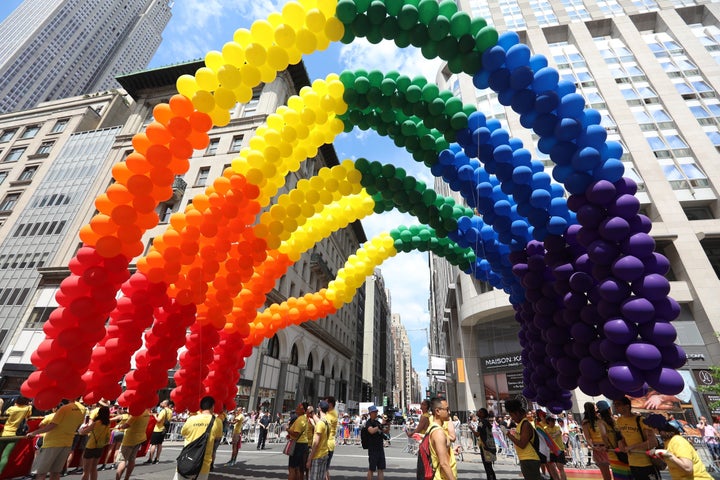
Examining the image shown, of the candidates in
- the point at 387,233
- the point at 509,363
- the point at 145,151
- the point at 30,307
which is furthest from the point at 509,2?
the point at 30,307

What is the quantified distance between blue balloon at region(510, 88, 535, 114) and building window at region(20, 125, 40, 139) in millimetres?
48844

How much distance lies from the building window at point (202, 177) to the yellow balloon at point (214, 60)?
21342 mm

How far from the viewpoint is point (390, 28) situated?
546 cm

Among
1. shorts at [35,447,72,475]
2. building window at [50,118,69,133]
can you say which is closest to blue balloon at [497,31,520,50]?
shorts at [35,447,72,475]

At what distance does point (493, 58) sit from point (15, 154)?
48554mm

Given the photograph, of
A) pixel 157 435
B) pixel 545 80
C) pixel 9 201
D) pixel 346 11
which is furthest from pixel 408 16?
pixel 9 201

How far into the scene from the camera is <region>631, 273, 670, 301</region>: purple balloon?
4.19 metres

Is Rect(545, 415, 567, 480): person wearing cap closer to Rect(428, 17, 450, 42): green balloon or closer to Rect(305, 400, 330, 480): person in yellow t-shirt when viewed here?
Rect(305, 400, 330, 480): person in yellow t-shirt

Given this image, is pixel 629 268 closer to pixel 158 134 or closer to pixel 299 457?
pixel 299 457

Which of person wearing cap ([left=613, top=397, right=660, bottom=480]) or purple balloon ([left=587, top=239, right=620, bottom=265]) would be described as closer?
purple balloon ([left=587, top=239, right=620, bottom=265])

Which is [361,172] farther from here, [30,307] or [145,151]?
[30,307]

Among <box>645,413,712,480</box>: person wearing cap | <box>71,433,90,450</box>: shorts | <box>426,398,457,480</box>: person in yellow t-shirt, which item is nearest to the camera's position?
<box>426,398,457,480</box>: person in yellow t-shirt

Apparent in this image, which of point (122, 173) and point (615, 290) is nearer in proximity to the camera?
point (615, 290)

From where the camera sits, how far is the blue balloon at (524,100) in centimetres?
513
